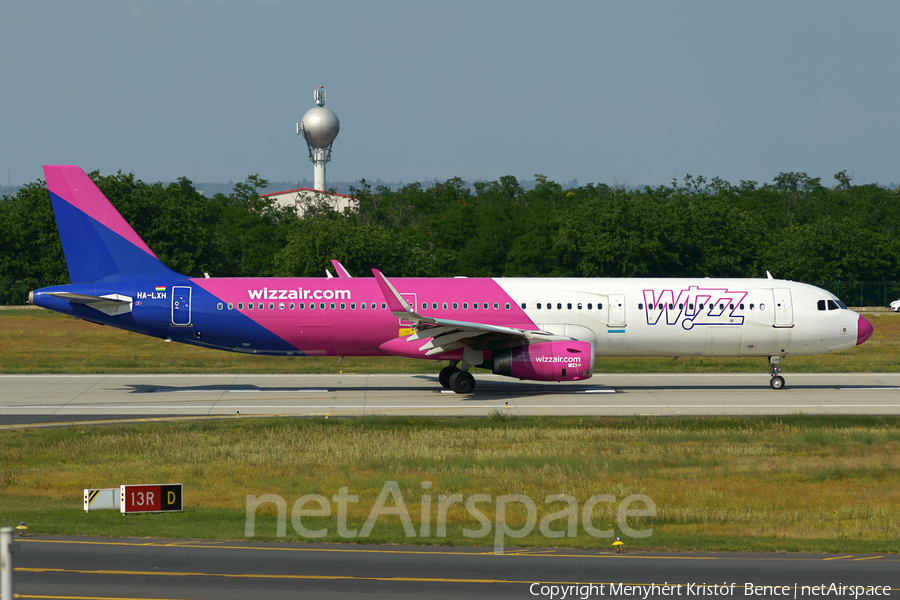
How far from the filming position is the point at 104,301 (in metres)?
30.4

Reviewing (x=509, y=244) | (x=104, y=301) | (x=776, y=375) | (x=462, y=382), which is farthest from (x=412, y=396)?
(x=509, y=244)

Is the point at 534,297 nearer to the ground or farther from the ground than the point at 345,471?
farther from the ground

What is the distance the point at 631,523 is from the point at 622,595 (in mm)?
4557

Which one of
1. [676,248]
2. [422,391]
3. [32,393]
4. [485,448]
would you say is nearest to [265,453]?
[485,448]

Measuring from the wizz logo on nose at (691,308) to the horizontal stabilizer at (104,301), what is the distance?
18.1m

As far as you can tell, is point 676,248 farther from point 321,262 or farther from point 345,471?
point 345,471

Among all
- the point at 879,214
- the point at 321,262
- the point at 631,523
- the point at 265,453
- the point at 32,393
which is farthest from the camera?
the point at 879,214

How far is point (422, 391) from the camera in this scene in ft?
107

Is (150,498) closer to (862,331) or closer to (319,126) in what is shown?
(862,331)

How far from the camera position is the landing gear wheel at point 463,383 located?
31.8m

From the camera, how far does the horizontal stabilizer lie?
3020cm

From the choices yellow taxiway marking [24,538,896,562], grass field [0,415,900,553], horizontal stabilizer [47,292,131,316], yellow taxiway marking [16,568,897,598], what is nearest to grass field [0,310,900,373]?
horizontal stabilizer [47,292,131,316]

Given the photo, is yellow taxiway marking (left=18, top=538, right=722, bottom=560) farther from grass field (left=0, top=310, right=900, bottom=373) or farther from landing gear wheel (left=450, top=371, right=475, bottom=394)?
grass field (left=0, top=310, right=900, bottom=373)

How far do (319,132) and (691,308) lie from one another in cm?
12366
